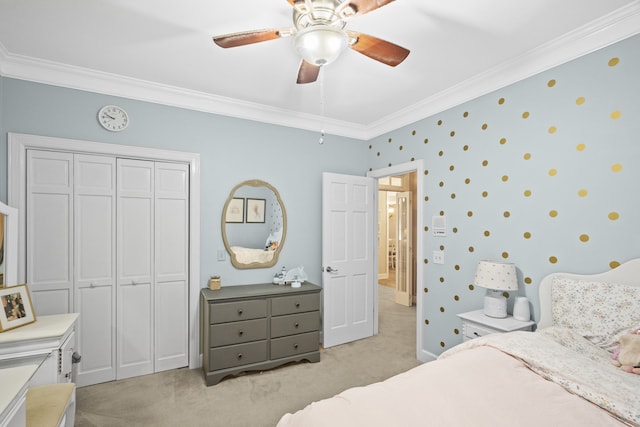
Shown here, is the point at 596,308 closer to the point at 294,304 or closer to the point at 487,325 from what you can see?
the point at 487,325

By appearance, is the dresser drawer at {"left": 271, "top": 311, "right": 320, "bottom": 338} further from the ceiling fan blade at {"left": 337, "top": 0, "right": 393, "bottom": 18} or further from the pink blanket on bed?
the ceiling fan blade at {"left": 337, "top": 0, "right": 393, "bottom": 18}

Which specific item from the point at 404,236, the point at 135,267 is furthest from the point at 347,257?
the point at 404,236

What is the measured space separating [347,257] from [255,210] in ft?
4.11

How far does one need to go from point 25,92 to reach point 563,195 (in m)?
4.23

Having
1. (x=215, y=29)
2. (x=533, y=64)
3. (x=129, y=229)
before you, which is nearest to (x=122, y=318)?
(x=129, y=229)

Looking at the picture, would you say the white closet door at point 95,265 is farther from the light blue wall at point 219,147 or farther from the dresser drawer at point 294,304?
the dresser drawer at point 294,304

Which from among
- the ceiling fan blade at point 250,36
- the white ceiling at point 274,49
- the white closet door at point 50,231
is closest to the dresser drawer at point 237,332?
the white closet door at point 50,231

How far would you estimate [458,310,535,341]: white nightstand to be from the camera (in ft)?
7.32

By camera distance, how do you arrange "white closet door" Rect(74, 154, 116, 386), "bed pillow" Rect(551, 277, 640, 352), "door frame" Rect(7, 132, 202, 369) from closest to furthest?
1. "bed pillow" Rect(551, 277, 640, 352)
2. "door frame" Rect(7, 132, 202, 369)
3. "white closet door" Rect(74, 154, 116, 386)

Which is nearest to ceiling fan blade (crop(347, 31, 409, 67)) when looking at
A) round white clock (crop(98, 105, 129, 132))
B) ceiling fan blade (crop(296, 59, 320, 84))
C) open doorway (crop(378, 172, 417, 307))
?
ceiling fan blade (crop(296, 59, 320, 84))

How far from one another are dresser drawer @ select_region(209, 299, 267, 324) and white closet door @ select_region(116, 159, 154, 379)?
2.24 ft

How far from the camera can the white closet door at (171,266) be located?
3.00m

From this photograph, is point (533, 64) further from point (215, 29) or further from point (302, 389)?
point (302, 389)

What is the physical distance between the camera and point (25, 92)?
253 cm
